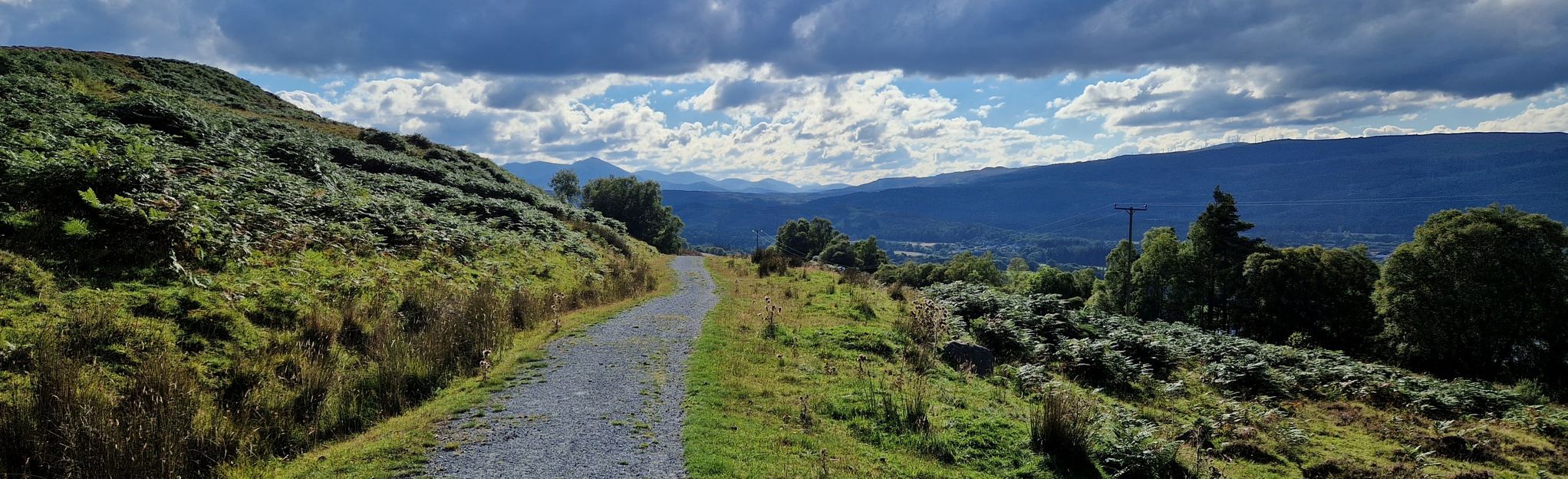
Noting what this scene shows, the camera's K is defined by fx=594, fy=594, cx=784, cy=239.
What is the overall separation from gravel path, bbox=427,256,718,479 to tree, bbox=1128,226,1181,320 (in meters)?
49.7

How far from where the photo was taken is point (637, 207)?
276 ft

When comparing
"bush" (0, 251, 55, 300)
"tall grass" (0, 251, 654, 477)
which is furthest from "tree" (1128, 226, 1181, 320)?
"bush" (0, 251, 55, 300)

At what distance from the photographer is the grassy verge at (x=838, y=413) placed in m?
6.67

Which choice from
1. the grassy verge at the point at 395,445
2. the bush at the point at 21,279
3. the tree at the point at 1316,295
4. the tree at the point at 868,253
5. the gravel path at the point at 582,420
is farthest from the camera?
the tree at the point at 868,253

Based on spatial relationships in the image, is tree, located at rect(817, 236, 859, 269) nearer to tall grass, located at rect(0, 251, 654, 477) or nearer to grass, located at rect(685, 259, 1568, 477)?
grass, located at rect(685, 259, 1568, 477)

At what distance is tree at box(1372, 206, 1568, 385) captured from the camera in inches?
1067

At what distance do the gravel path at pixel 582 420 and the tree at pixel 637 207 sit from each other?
69393mm

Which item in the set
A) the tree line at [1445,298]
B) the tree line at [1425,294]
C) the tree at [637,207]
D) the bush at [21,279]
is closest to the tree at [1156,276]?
the tree line at [1425,294]

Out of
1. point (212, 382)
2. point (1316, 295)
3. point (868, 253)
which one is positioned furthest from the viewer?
point (868, 253)

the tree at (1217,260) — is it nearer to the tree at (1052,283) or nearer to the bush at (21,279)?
the tree at (1052,283)

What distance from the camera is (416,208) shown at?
20.4 meters

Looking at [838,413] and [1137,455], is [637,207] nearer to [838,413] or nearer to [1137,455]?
[838,413]

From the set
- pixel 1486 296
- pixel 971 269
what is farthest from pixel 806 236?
pixel 1486 296

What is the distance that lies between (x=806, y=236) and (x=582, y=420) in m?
109
